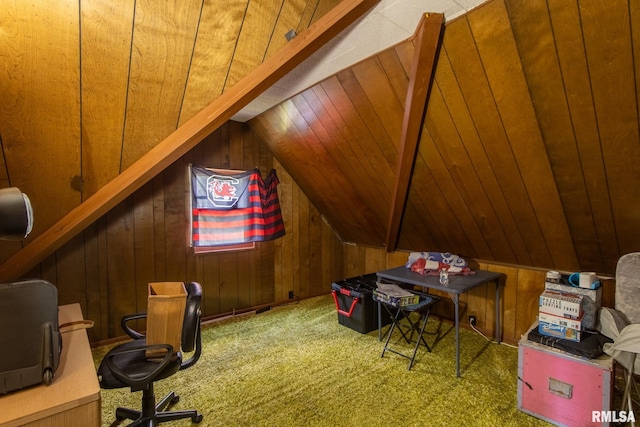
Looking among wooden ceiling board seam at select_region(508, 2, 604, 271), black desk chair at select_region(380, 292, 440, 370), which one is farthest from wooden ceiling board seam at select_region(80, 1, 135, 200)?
black desk chair at select_region(380, 292, 440, 370)

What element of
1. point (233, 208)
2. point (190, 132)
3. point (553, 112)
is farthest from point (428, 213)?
point (190, 132)

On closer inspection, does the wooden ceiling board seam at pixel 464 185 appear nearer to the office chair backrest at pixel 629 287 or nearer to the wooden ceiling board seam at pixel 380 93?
the wooden ceiling board seam at pixel 380 93

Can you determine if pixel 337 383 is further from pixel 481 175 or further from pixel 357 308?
pixel 481 175

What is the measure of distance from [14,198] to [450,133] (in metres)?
2.38

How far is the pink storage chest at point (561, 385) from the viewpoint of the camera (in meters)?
1.76

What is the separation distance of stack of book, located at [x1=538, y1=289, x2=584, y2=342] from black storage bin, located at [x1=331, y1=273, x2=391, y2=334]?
1511 millimetres

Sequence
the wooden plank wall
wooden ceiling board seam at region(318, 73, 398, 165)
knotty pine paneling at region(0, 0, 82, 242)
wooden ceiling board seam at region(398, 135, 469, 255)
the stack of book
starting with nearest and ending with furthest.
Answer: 1. knotty pine paneling at region(0, 0, 82, 242)
2. the stack of book
3. wooden ceiling board seam at region(318, 73, 398, 165)
4. wooden ceiling board seam at region(398, 135, 469, 255)
5. the wooden plank wall

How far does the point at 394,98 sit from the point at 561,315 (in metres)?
1.81

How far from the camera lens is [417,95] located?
2.08 metres

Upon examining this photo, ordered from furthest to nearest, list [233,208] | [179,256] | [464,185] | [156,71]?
[233,208], [179,256], [464,185], [156,71]

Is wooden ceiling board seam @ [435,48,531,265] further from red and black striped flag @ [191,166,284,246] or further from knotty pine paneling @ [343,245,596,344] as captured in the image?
red and black striped flag @ [191,166,284,246]

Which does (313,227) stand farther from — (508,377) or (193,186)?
(508,377)

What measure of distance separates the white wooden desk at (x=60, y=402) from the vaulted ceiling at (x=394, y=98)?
1.08 m

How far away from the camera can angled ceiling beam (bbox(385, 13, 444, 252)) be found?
1729 millimetres
